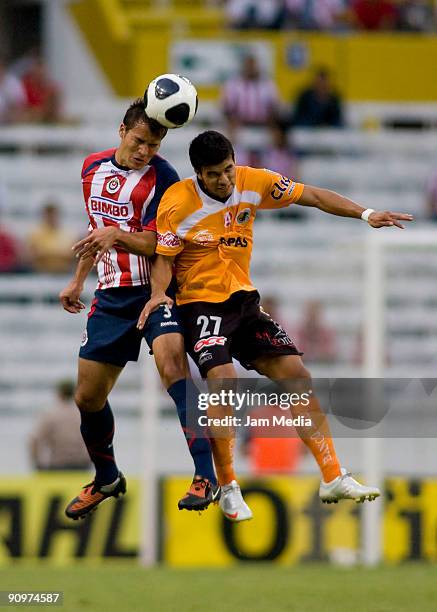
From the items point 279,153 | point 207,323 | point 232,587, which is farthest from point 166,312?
point 279,153

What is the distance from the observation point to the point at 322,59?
20.0 meters

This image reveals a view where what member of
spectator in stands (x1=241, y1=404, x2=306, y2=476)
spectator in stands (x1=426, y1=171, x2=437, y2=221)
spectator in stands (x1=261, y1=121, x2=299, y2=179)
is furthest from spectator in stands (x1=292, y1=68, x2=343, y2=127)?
spectator in stands (x1=241, y1=404, x2=306, y2=476)

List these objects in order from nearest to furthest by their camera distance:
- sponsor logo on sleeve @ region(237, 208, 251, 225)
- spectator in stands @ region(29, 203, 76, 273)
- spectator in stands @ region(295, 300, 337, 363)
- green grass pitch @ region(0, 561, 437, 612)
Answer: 1. sponsor logo on sleeve @ region(237, 208, 251, 225)
2. green grass pitch @ region(0, 561, 437, 612)
3. spectator in stands @ region(295, 300, 337, 363)
4. spectator in stands @ region(29, 203, 76, 273)

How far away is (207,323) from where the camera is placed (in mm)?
9367

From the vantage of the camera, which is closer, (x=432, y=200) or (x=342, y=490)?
(x=342, y=490)

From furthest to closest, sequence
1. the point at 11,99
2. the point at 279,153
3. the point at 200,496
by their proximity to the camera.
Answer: the point at 11,99 < the point at 279,153 < the point at 200,496

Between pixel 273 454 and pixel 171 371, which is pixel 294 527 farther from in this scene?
pixel 171 371

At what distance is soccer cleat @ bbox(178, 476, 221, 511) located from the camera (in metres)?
8.98

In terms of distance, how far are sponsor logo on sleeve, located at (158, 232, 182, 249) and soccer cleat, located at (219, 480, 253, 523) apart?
58.5 inches

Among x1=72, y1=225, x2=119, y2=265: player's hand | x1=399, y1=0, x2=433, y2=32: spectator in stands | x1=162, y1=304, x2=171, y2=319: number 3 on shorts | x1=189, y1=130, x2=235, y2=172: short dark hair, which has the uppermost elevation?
x1=399, y1=0, x2=433, y2=32: spectator in stands

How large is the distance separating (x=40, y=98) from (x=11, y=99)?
354 millimetres

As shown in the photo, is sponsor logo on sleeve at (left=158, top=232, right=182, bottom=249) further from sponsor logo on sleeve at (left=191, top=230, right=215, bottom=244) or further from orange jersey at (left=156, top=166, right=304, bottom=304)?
sponsor logo on sleeve at (left=191, top=230, right=215, bottom=244)

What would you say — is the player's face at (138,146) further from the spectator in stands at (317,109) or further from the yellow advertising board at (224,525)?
the spectator in stands at (317,109)

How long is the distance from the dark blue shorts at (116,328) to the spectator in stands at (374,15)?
38.3 feet
